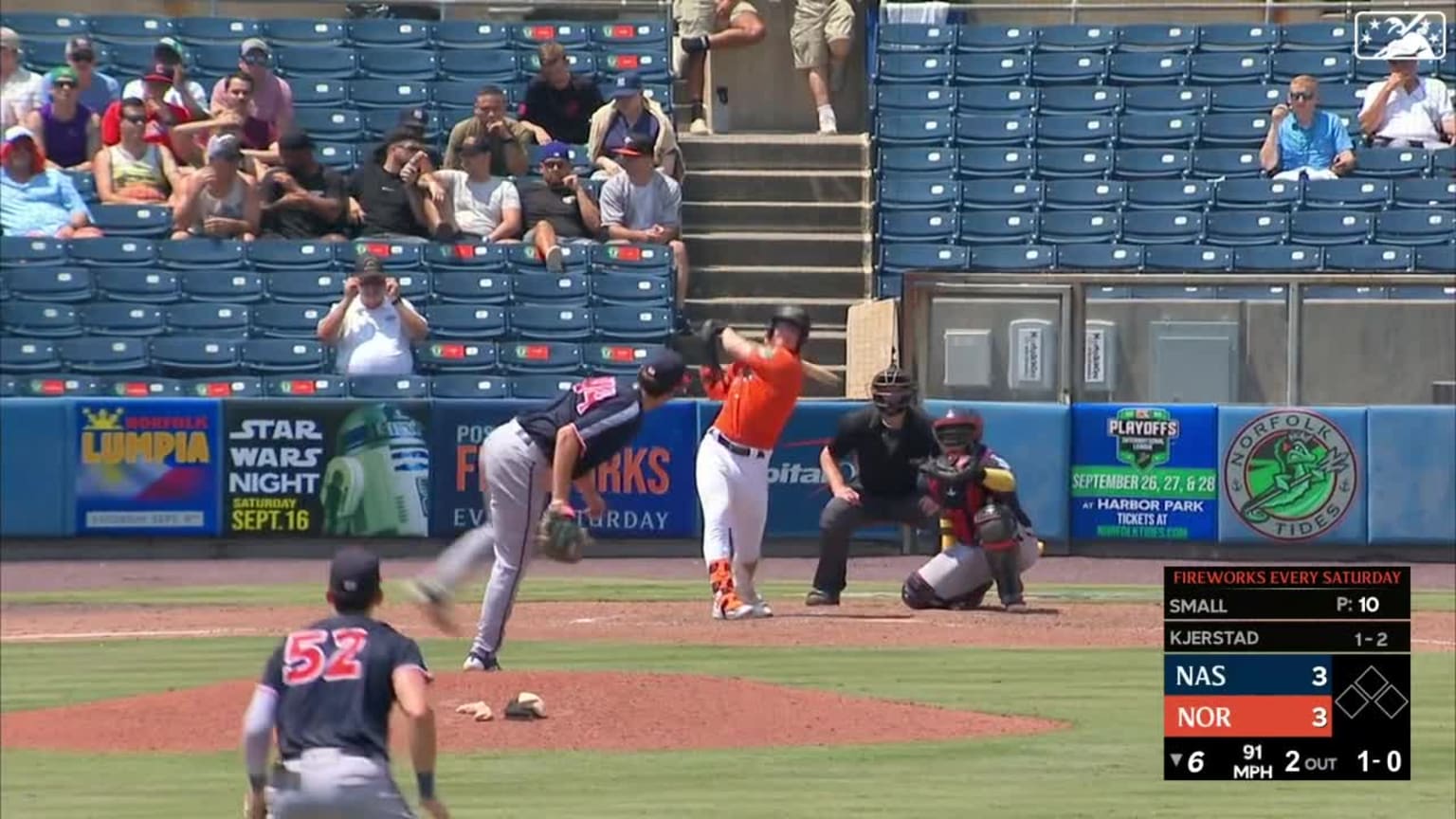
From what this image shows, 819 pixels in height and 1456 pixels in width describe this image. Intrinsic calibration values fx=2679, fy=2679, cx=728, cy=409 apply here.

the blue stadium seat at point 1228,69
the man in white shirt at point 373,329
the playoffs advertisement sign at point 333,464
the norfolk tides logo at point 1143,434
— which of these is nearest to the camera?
the norfolk tides logo at point 1143,434

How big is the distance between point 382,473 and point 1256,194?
792 cm

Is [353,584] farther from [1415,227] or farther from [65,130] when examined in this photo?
[1415,227]

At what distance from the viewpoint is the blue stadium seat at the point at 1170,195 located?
2316cm

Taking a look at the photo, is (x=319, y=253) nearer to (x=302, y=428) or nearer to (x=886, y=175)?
(x=302, y=428)

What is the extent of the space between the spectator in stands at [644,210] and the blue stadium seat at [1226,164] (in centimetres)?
468

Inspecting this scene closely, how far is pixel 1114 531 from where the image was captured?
68.7 feet

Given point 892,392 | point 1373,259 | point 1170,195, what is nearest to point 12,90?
point 892,392

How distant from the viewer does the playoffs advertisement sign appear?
2075cm

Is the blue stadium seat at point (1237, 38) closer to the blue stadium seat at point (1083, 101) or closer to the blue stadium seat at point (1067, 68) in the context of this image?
the blue stadium seat at point (1067, 68)

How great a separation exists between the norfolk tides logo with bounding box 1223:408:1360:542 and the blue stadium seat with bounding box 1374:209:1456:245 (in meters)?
2.77

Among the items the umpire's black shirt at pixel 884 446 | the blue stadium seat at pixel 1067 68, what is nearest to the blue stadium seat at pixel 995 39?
the blue stadium seat at pixel 1067 68

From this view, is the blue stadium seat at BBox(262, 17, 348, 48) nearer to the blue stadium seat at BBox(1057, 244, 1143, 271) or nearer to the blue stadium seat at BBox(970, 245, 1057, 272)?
the blue stadium seat at BBox(970, 245, 1057, 272)

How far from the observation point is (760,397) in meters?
16.4

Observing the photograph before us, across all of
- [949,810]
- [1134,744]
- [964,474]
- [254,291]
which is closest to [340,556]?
[949,810]
